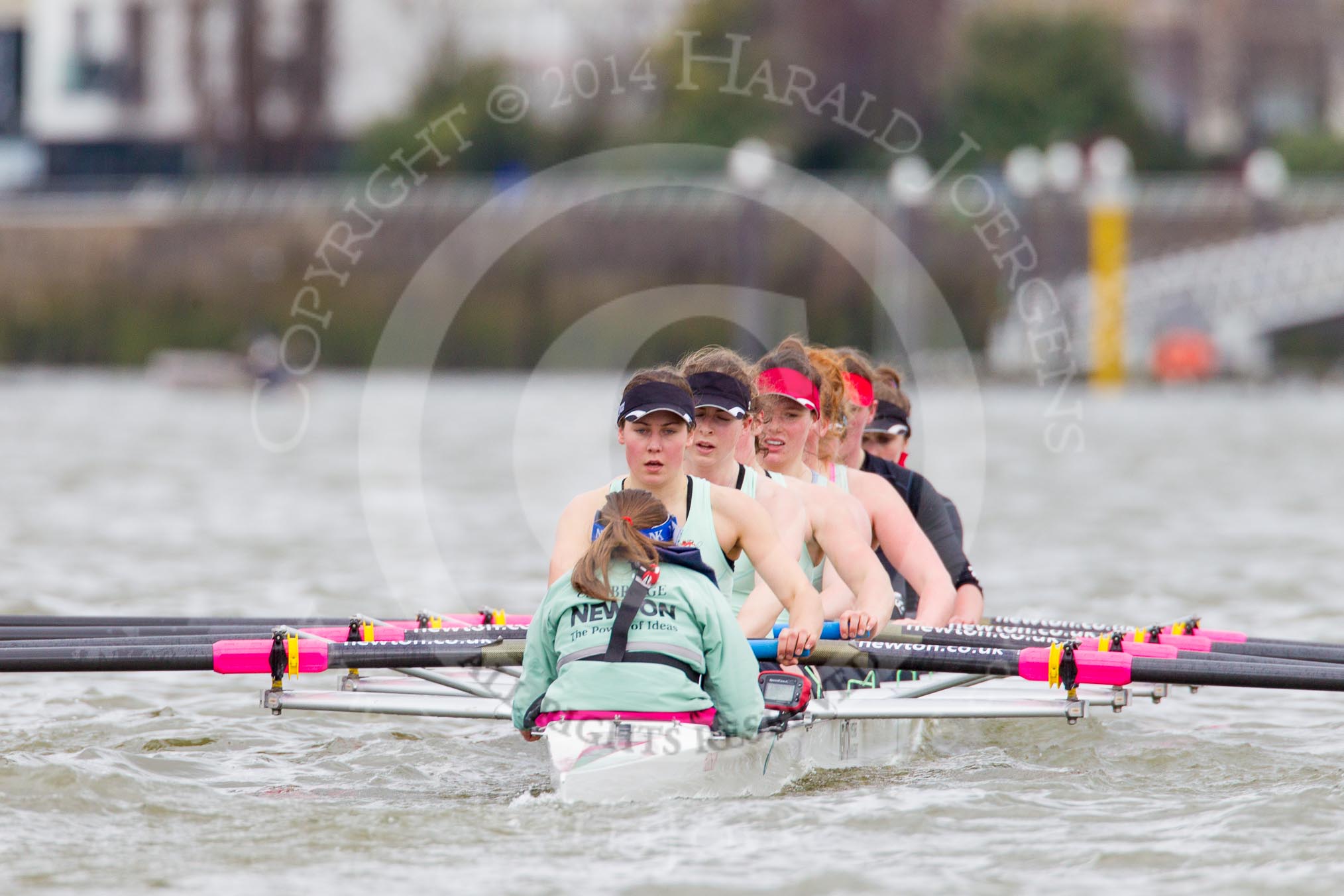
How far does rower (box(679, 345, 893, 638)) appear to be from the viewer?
7.73 m

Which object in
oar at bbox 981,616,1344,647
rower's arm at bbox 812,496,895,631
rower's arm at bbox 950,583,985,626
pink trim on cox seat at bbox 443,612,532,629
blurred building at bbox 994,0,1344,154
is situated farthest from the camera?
blurred building at bbox 994,0,1344,154

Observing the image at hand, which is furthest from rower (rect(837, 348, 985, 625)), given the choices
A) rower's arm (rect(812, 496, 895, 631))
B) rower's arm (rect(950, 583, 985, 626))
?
rower's arm (rect(812, 496, 895, 631))

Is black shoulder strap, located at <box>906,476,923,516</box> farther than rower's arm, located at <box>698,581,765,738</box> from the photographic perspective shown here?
Yes

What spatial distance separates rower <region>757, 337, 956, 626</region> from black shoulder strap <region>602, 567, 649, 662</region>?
1.62m

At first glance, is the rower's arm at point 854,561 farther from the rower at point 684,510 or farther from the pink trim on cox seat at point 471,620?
the pink trim on cox seat at point 471,620

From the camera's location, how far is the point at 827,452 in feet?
28.7

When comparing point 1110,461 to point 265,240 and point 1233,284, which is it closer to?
point 1233,284

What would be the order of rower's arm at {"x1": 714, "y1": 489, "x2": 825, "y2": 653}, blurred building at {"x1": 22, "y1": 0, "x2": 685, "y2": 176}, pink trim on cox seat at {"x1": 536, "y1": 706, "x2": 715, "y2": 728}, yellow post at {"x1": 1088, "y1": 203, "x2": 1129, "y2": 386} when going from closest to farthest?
pink trim on cox seat at {"x1": 536, "y1": 706, "x2": 715, "y2": 728}, rower's arm at {"x1": 714, "y1": 489, "x2": 825, "y2": 653}, yellow post at {"x1": 1088, "y1": 203, "x2": 1129, "y2": 386}, blurred building at {"x1": 22, "y1": 0, "x2": 685, "y2": 176}

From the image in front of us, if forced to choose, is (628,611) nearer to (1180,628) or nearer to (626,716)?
(626,716)

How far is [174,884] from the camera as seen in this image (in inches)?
258

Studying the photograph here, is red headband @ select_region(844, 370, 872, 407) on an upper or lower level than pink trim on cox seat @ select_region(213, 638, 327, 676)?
upper

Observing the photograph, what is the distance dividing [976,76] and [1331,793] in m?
42.9

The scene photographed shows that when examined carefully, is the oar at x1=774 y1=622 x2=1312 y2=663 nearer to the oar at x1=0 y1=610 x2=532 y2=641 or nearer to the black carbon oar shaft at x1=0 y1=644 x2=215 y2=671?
the oar at x1=0 y1=610 x2=532 y2=641

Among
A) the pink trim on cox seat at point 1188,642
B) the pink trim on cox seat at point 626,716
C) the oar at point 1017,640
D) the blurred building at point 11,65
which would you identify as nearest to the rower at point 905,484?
the oar at point 1017,640
